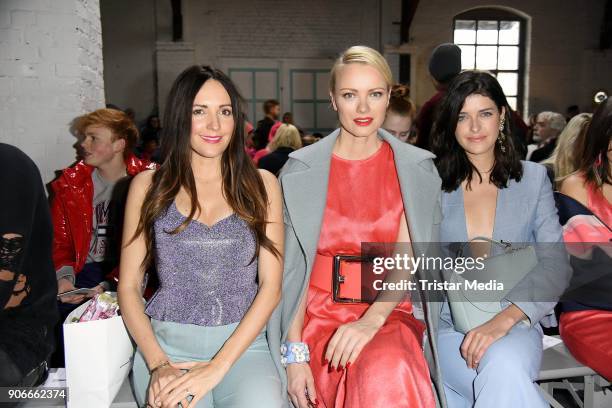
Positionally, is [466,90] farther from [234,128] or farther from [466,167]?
[234,128]

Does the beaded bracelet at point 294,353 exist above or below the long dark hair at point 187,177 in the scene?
below

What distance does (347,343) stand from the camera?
1.81 meters

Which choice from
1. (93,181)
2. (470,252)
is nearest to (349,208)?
(470,252)

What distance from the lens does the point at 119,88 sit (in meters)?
10.6

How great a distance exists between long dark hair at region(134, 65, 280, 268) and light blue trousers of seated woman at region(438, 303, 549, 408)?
768 mm

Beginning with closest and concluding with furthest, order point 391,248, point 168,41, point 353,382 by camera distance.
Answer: point 353,382 < point 391,248 < point 168,41

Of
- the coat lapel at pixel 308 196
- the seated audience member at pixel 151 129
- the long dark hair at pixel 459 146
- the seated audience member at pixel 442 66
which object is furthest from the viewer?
the seated audience member at pixel 151 129

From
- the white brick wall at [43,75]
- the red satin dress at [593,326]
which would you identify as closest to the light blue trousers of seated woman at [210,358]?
the red satin dress at [593,326]

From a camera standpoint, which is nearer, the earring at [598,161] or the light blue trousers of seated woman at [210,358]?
the light blue trousers of seated woman at [210,358]

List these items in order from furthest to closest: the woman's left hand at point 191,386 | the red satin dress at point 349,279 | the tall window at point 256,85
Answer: the tall window at point 256,85 → the red satin dress at point 349,279 → the woman's left hand at point 191,386

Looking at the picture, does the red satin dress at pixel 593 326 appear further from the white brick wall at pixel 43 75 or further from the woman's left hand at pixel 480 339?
the white brick wall at pixel 43 75

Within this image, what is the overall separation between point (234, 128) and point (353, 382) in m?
1.00

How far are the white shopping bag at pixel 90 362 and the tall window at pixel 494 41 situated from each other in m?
10.5

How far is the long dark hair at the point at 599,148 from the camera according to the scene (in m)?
2.28
